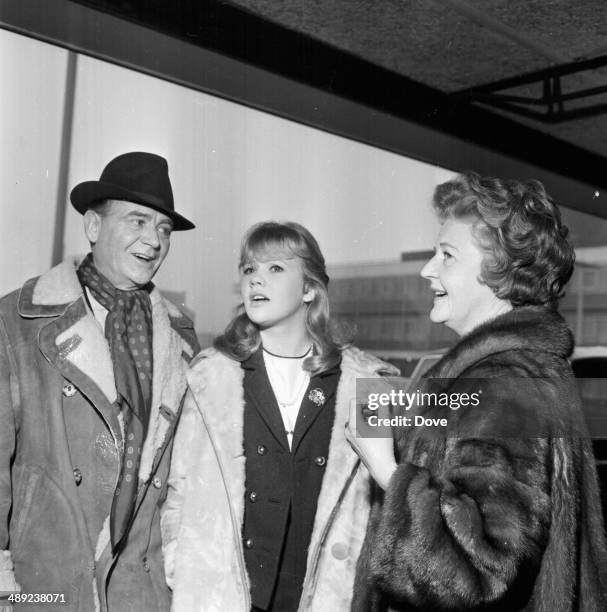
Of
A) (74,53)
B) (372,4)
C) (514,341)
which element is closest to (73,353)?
(74,53)

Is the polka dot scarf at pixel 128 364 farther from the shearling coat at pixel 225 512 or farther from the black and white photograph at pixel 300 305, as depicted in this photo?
the shearling coat at pixel 225 512

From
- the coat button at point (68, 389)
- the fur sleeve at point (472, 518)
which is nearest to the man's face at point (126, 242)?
the coat button at point (68, 389)

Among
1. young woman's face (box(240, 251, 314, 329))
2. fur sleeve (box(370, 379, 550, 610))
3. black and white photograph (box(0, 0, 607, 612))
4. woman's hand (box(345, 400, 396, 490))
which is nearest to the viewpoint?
fur sleeve (box(370, 379, 550, 610))

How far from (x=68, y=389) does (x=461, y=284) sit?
114cm

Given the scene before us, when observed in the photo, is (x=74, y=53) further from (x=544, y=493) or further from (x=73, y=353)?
(x=544, y=493)

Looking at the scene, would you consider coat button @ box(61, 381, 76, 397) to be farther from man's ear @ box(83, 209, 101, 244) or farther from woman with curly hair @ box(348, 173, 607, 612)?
woman with curly hair @ box(348, 173, 607, 612)

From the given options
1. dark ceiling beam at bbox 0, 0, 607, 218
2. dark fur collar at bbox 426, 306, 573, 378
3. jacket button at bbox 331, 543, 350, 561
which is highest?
dark ceiling beam at bbox 0, 0, 607, 218

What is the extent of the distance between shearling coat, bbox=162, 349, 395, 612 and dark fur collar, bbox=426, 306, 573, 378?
1.99 feet

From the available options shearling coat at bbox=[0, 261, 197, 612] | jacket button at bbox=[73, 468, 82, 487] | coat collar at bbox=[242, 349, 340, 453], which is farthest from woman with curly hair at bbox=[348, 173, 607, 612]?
jacket button at bbox=[73, 468, 82, 487]

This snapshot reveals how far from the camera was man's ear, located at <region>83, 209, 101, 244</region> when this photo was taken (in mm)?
2359

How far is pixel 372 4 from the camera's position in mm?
2553

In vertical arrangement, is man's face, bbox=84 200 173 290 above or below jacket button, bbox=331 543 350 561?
above

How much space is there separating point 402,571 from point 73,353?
115 centimetres

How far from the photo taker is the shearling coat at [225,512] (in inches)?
81.3
